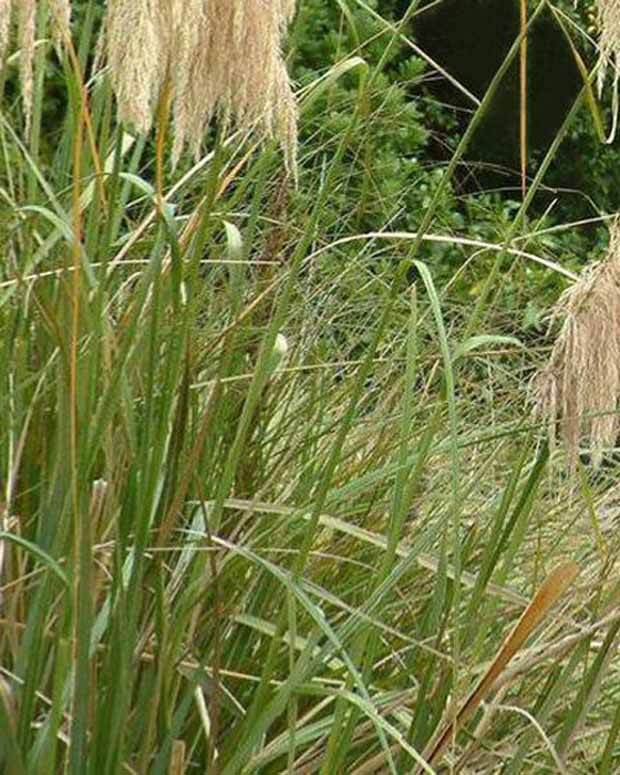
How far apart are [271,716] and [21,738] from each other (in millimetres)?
287

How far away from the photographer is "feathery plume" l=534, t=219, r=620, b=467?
74.4 inches

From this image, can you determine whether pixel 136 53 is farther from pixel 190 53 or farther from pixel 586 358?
pixel 586 358

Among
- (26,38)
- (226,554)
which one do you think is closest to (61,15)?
(26,38)

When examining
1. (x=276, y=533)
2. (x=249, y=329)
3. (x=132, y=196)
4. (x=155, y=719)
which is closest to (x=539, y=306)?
(x=132, y=196)

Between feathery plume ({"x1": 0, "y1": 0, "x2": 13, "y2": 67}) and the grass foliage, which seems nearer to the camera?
feathery plume ({"x1": 0, "y1": 0, "x2": 13, "y2": 67})

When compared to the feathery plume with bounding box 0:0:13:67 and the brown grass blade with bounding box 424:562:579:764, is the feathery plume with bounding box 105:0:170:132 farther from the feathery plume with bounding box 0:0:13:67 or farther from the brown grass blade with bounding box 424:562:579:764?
the brown grass blade with bounding box 424:562:579:764

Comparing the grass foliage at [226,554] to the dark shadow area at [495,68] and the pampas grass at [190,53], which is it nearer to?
the pampas grass at [190,53]

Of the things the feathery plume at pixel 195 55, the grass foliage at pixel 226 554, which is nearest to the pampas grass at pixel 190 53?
the feathery plume at pixel 195 55

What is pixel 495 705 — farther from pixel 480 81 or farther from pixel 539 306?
pixel 480 81

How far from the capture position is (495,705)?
2127 millimetres

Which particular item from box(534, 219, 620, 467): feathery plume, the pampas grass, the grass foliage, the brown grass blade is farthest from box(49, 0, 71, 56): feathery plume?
the brown grass blade

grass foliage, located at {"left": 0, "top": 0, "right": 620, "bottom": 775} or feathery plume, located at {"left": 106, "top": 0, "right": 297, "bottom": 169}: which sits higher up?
feathery plume, located at {"left": 106, "top": 0, "right": 297, "bottom": 169}

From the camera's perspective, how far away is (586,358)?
1889mm

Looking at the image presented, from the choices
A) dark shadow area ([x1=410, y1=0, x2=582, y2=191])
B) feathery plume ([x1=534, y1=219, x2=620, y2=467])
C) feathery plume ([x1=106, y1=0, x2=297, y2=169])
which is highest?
feathery plume ([x1=106, y1=0, x2=297, y2=169])
